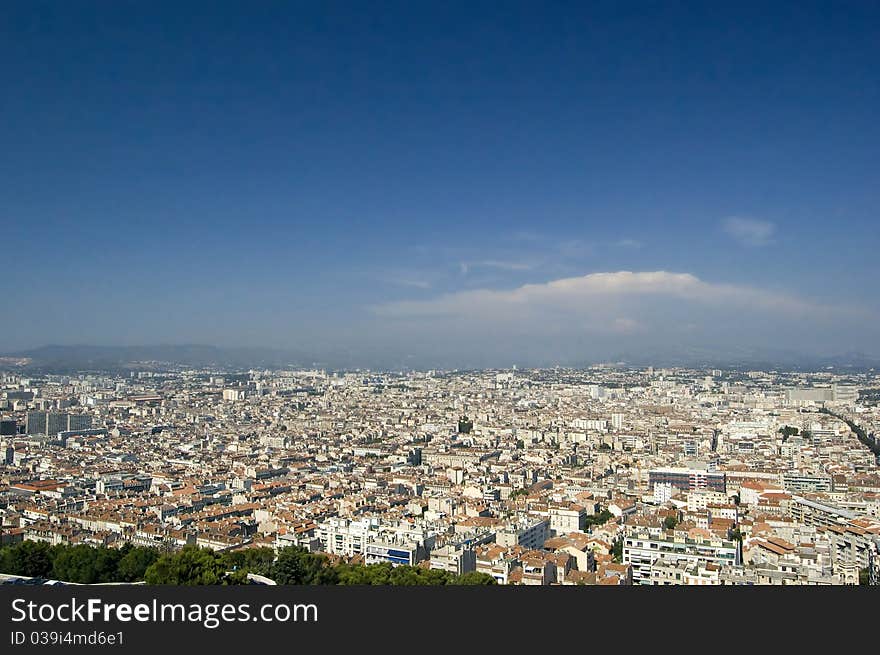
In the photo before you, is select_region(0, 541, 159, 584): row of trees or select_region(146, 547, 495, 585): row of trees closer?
select_region(146, 547, 495, 585): row of trees

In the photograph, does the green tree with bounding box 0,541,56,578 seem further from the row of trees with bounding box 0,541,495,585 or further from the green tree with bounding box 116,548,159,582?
the green tree with bounding box 116,548,159,582

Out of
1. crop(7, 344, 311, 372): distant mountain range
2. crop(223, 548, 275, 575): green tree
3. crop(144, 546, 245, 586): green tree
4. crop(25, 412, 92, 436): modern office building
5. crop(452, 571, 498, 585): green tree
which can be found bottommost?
crop(25, 412, 92, 436): modern office building

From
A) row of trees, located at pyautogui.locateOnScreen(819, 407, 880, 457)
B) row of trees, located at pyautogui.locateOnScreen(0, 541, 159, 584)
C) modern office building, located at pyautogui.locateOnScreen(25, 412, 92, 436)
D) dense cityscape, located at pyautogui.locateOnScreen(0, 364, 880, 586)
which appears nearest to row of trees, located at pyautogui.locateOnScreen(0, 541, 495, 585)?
row of trees, located at pyautogui.locateOnScreen(0, 541, 159, 584)

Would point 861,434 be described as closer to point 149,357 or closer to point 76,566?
point 76,566

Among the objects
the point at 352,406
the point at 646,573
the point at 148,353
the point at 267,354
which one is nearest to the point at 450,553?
the point at 646,573

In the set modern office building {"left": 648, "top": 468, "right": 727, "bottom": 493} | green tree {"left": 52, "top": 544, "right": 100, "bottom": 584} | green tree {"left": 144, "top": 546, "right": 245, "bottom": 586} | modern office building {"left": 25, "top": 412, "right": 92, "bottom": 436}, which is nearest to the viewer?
green tree {"left": 144, "top": 546, "right": 245, "bottom": 586}

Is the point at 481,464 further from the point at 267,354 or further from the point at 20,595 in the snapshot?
the point at 267,354
